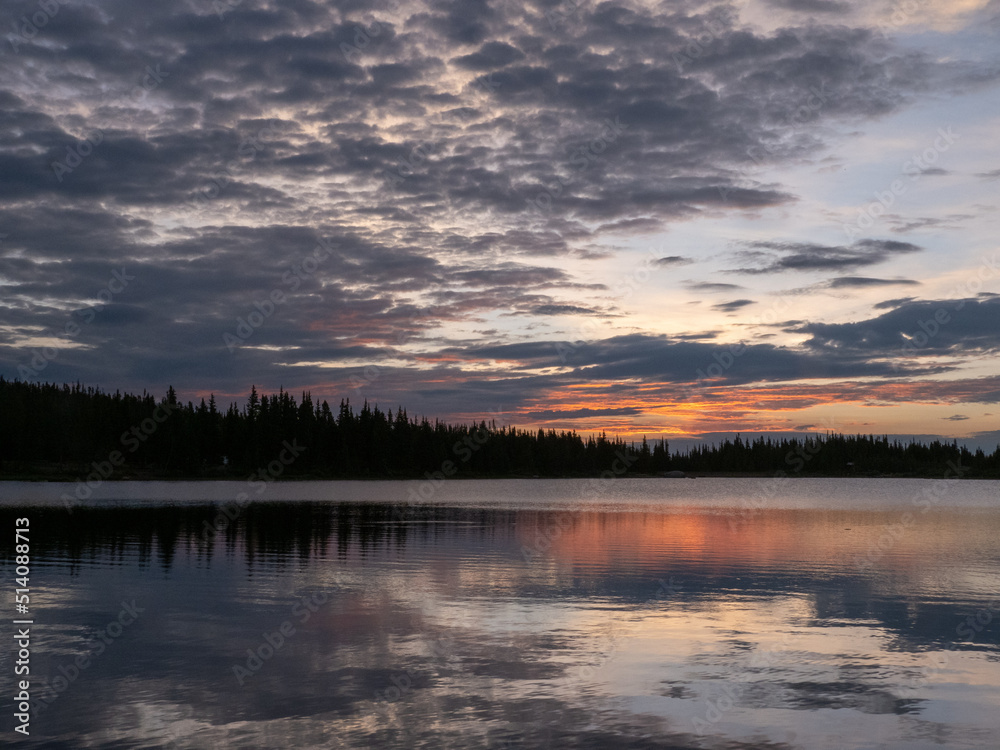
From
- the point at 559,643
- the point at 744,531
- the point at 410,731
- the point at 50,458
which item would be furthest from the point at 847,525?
the point at 50,458

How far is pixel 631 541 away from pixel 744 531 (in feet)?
49.8

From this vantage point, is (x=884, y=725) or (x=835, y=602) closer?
(x=884, y=725)

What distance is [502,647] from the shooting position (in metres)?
24.5

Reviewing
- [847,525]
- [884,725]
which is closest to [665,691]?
[884,725]

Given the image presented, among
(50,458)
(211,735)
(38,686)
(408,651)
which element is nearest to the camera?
(211,735)

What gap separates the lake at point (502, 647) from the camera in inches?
688

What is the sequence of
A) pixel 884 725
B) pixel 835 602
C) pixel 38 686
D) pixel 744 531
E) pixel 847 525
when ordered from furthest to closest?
1. pixel 847 525
2. pixel 744 531
3. pixel 835 602
4. pixel 38 686
5. pixel 884 725

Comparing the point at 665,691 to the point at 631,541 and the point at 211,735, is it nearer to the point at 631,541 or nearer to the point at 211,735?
the point at 211,735

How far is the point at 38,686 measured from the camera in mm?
19891

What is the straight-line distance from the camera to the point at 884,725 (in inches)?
711

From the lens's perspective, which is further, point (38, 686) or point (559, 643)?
point (559, 643)

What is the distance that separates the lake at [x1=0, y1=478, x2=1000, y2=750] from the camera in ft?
57.3

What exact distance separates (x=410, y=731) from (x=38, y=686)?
388 inches

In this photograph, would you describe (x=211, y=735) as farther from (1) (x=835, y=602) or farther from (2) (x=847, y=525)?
(2) (x=847, y=525)
